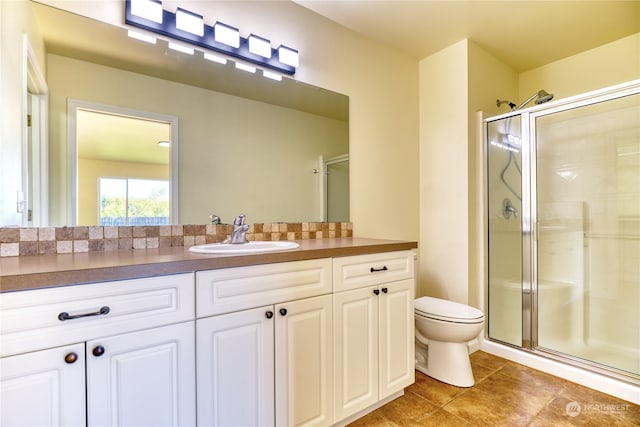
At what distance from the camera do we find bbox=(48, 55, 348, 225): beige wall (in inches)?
50.6

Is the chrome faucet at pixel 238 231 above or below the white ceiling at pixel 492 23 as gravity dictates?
below

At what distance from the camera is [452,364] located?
Result: 6.19 feet

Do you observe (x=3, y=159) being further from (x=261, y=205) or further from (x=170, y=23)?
(x=261, y=205)

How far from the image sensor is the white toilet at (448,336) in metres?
1.81

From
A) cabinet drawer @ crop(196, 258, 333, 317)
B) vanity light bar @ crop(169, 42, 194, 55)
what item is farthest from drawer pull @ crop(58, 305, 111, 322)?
vanity light bar @ crop(169, 42, 194, 55)

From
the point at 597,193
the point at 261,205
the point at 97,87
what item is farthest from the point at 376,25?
the point at 597,193

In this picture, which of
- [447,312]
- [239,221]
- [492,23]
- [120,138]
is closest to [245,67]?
[120,138]

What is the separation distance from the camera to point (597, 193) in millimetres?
2225

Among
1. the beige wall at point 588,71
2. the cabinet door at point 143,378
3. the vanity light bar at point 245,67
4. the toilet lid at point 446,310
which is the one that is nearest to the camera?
the cabinet door at point 143,378

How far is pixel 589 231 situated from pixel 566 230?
0.14 metres

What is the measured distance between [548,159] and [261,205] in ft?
7.09

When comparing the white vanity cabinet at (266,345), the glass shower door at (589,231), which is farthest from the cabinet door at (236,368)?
the glass shower door at (589,231)

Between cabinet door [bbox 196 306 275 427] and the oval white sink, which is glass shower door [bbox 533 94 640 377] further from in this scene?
cabinet door [bbox 196 306 275 427]

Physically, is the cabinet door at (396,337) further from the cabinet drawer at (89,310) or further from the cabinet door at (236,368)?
the cabinet drawer at (89,310)
